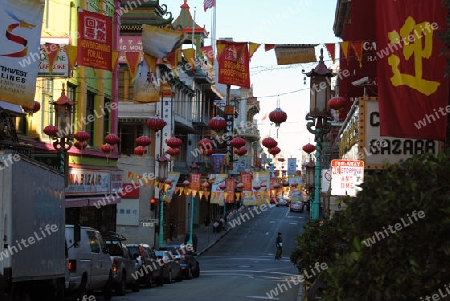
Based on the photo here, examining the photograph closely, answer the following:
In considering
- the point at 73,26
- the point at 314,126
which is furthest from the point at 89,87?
the point at 314,126

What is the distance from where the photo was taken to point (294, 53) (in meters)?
20.8

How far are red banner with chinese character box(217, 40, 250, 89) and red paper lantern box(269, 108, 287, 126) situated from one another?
3.32 metres

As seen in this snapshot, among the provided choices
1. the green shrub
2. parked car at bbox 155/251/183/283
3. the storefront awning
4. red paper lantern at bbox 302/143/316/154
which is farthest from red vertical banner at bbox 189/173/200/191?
the green shrub

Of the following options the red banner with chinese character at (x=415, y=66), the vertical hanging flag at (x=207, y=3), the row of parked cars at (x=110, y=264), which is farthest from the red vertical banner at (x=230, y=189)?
the red banner with chinese character at (x=415, y=66)

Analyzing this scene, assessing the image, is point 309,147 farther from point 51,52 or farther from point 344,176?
point 344,176

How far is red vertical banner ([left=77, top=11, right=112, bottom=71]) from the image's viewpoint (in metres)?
23.2

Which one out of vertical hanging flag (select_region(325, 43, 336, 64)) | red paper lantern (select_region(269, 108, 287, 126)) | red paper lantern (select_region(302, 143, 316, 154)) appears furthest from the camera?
red paper lantern (select_region(302, 143, 316, 154))

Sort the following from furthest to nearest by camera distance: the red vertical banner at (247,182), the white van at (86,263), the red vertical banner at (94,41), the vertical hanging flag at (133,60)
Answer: the red vertical banner at (247,182), the vertical hanging flag at (133,60), the red vertical banner at (94,41), the white van at (86,263)

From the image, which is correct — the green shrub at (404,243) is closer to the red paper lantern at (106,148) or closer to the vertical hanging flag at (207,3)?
the red paper lantern at (106,148)

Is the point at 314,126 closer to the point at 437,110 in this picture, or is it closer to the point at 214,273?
the point at 437,110

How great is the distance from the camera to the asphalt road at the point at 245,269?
25.2m

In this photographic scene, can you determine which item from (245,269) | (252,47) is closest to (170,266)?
(245,269)

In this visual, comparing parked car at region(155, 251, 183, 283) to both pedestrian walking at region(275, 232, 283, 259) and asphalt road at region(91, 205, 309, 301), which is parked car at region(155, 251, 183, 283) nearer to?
asphalt road at region(91, 205, 309, 301)

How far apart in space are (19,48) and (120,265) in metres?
7.65
